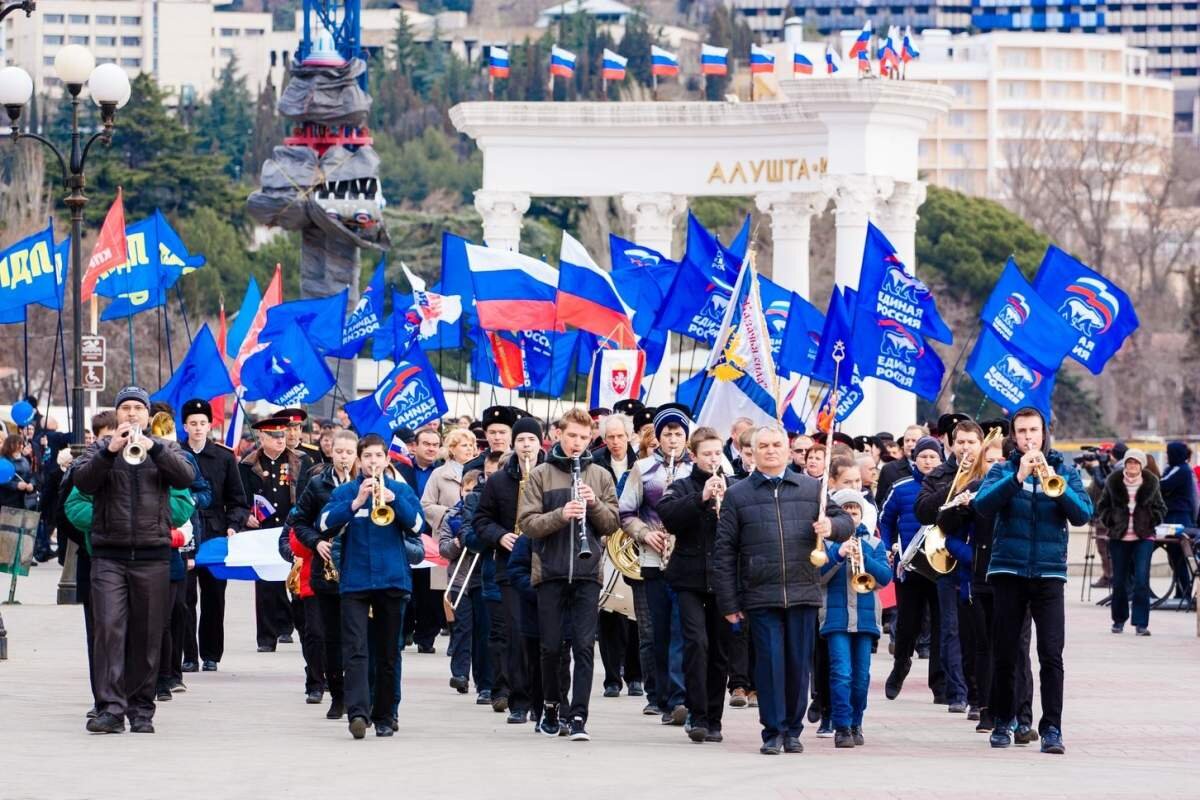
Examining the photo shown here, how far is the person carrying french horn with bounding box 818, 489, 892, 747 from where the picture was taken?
599 inches

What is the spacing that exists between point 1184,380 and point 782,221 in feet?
145

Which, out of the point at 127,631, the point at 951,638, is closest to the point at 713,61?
the point at 951,638

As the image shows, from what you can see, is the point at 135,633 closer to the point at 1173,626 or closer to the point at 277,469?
the point at 277,469

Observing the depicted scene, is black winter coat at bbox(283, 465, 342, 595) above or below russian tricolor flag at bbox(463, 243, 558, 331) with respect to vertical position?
below

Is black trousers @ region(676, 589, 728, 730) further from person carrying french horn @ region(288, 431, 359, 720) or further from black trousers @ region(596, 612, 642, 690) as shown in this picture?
black trousers @ region(596, 612, 642, 690)

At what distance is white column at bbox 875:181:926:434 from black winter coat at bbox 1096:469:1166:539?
17.3 meters

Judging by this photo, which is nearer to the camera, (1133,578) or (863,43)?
(1133,578)

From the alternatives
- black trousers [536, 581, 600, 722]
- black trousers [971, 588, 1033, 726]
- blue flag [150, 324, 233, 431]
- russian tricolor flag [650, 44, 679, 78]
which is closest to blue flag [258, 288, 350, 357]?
blue flag [150, 324, 233, 431]

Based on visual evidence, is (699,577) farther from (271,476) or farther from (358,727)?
(271,476)

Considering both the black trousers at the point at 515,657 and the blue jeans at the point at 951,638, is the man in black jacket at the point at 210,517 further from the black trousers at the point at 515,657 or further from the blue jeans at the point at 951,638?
the blue jeans at the point at 951,638

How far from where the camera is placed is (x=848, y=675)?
1535 cm

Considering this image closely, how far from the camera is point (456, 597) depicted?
1772 cm

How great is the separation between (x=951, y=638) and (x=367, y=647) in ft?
12.9

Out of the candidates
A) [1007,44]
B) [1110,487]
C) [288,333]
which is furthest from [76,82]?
[1007,44]
